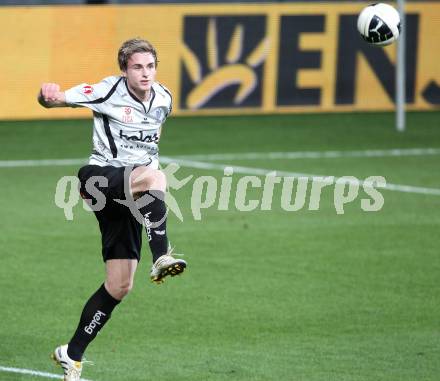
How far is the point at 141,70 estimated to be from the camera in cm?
836

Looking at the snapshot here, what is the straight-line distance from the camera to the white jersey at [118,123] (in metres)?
8.50

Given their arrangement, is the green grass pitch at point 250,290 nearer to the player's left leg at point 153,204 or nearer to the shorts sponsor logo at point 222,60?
the player's left leg at point 153,204

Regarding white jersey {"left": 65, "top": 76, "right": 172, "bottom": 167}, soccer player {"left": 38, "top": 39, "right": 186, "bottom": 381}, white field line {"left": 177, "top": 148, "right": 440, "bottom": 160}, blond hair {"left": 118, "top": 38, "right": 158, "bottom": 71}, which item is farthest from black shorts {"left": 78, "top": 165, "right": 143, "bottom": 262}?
white field line {"left": 177, "top": 148, "right": 440, "bottom": 160}

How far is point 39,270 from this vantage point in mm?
12398

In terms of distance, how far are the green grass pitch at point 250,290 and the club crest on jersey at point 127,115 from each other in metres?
1.86

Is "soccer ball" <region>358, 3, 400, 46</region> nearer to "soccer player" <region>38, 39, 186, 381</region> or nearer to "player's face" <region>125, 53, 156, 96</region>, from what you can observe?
"soccer player" <region>38, 39, 186, 381</region>

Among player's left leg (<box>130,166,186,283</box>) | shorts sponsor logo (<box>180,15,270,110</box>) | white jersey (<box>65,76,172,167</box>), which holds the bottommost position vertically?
shorts sponsor logo (<box>180,15,270,110</box>)

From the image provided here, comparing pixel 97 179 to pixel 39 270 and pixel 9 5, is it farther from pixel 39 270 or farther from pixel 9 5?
pixel 9 5

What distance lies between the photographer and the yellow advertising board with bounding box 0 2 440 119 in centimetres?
2198

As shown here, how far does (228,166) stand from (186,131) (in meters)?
3.29

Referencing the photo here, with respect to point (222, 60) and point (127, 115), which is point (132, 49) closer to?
point (127, 115)

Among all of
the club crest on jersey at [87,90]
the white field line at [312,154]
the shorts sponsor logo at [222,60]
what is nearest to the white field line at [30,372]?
the club crest on jersey at [87,90]

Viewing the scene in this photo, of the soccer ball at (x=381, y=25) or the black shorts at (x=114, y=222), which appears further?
the soccer ball at (x=381, y=25)

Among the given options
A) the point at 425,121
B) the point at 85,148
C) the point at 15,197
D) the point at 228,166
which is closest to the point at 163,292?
the point at 15,197
